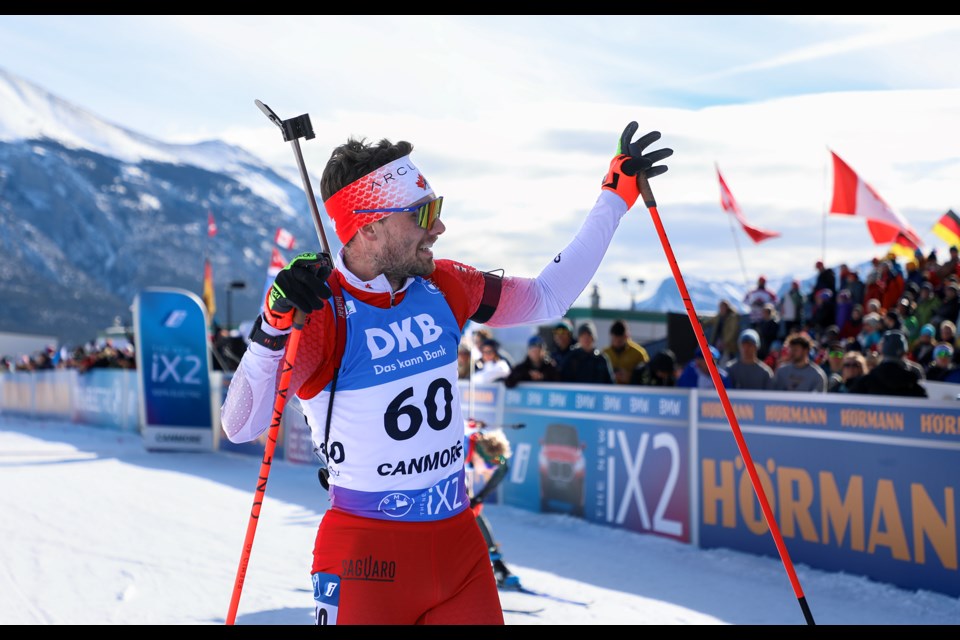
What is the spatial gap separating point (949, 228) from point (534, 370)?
323 inches

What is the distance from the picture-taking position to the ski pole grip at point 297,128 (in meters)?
3.74

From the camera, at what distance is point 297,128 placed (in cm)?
375

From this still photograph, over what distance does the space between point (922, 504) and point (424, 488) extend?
483 cm

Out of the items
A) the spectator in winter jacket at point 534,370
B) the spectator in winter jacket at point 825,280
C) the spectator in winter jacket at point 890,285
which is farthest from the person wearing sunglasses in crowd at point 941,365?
the spectator in winter jacket at point 825,280

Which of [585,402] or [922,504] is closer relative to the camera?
[922,504]

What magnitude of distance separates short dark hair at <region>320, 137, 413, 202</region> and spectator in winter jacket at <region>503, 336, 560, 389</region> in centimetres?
779

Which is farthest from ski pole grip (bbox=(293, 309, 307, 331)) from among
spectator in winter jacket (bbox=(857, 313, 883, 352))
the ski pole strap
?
spectator in winter jacket (bbox=(857, 313, 883, 352))

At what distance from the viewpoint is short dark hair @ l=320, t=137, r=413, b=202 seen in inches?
125

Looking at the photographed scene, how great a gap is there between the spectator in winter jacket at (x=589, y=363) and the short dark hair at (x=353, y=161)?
7.19 m

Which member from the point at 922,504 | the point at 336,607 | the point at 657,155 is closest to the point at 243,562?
the point at 336,607

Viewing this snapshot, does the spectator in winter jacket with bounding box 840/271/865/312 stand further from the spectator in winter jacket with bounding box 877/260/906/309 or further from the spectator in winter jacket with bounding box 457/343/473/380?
the spectator in winter jacket with bounding box 457/343/473/380

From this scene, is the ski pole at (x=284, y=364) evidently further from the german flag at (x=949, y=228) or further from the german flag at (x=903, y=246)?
the german flag at (x=949, y=228)
